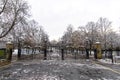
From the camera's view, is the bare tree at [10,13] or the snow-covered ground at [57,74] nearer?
the snow-covered ground at [57,74]

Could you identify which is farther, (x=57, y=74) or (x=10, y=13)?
(x=10, y=13)

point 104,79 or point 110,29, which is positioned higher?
point 110,29

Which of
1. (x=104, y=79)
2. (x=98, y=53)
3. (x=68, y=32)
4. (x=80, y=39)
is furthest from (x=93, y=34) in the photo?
(x=104, y=79)

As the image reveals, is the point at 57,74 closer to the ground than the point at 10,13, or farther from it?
closer to the ground

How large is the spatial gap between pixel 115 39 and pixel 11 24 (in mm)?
54545

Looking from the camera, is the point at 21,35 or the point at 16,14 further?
the point at 21,35

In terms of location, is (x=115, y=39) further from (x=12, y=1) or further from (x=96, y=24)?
(x=12, y=1)

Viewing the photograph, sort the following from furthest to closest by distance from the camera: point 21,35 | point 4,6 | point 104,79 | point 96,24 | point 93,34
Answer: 1. point 96,24
2. point 93,34
3. point 21,35
4. point 4,6
5. point 104,79

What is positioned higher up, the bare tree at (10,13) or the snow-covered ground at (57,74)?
the bare tree at (10,13)

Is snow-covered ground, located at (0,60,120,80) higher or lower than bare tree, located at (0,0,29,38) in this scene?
lower

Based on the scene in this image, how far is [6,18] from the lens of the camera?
2761 centimetres

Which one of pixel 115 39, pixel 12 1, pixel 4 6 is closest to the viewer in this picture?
pixel 4 6

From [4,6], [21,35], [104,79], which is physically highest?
[4,6]

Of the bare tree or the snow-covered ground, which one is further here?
the bare tree
